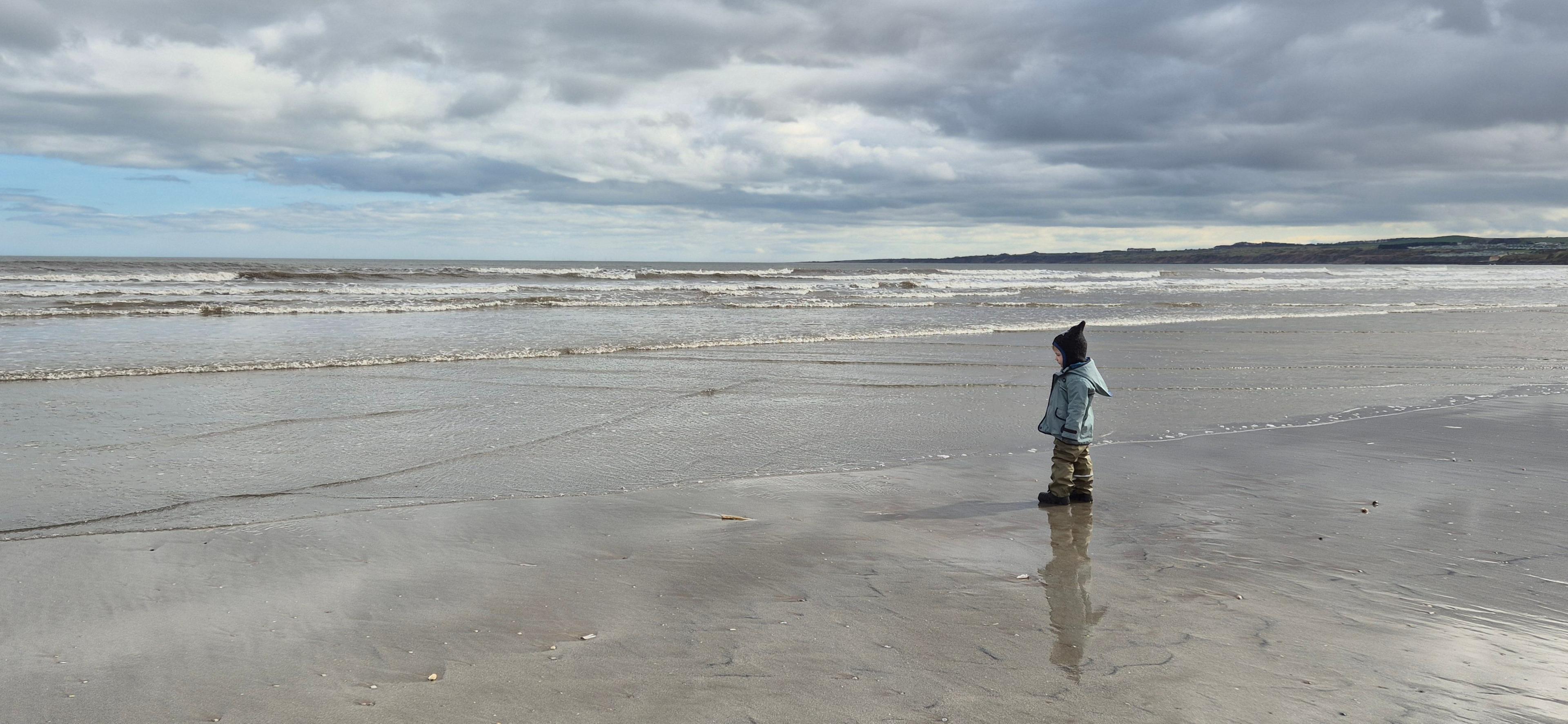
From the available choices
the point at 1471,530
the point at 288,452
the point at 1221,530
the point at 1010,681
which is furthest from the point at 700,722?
the point at 288,452

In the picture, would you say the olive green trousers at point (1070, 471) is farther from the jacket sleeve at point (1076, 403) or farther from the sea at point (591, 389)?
the sea at point (591, 389)

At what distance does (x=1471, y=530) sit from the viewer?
17.7 feet

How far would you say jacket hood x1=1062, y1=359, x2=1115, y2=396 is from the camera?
20.7 ft

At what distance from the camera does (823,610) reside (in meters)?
4.09

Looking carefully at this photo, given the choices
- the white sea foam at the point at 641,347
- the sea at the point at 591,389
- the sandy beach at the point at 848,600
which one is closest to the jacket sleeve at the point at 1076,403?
the sandy beach at the point at 848,600

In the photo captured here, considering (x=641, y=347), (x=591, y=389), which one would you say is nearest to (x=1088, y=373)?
(x=591, y=389)

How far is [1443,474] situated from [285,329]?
782 inches

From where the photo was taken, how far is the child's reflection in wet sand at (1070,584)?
3658mm

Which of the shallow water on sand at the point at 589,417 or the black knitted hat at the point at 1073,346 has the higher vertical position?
the black knitted hat at the point at 1073,346

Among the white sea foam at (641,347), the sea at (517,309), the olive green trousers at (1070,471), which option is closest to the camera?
the olive green trousers at (1070,471)

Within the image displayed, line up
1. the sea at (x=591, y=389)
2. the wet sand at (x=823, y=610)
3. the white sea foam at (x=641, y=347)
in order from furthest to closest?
the white sea foam at (x=641, y=347) → the sea at (x=591, y=389) → the wet sand at (x=823, y=610)

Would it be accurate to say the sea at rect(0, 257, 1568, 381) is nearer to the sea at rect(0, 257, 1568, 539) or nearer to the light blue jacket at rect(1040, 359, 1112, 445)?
the sea at rect(0, 257, 1568, 539)

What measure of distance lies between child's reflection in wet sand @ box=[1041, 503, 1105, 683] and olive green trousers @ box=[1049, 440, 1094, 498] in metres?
0.11

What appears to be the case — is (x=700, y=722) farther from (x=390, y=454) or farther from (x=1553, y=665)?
(x=390, y=454)
